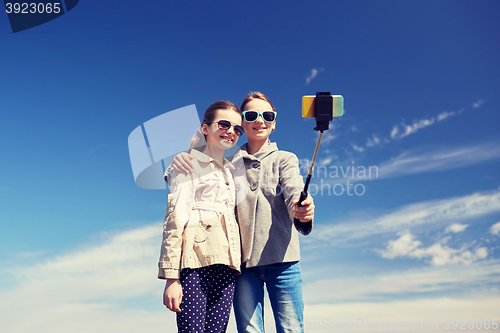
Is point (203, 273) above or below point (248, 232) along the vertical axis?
below

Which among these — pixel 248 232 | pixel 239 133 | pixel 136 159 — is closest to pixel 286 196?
pixel 248 232

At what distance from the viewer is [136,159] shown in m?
4.64

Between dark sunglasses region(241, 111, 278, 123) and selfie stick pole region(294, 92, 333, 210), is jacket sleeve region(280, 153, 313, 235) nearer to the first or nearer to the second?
dark sunglasses region(241, 111, 278, 123)

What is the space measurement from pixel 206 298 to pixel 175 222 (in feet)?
2.44

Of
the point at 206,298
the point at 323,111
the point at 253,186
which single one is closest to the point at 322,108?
the point at 323,111

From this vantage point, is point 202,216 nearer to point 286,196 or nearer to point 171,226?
point 171,226

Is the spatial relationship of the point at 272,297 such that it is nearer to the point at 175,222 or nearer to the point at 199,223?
the point at 199,223

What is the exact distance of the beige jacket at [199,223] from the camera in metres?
3.38

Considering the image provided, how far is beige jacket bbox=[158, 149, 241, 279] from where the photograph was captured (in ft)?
11.1

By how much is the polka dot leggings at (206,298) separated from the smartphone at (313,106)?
5.43 feet

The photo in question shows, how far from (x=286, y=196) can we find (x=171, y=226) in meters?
1.22

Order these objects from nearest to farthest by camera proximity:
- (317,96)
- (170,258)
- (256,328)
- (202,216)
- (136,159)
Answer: (317,96), (170,258), (202,216), (256,328), (136,159)

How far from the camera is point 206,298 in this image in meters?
3.47

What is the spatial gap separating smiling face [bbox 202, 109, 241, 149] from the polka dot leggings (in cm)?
129
